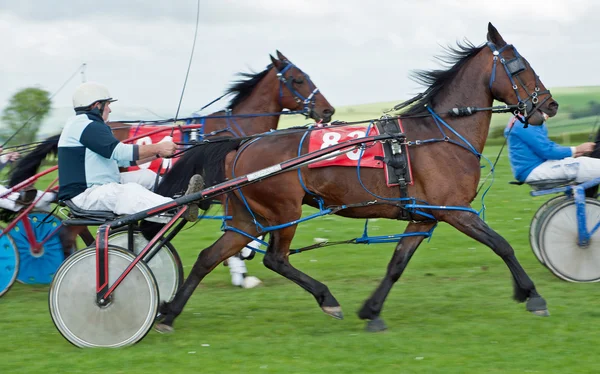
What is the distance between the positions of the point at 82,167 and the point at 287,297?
2235mm

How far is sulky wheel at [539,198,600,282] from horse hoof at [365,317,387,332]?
220 centimetres

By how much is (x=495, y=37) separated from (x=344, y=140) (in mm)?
1461

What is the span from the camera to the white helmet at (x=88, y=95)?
20.1 feet

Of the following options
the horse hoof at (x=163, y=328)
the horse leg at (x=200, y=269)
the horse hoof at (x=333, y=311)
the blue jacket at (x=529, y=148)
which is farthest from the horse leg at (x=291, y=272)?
the blue jacket at (x=529, y=148)

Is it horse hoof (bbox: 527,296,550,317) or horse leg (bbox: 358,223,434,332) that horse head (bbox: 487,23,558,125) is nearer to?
horse leg (bbox: 358,223,434,332)

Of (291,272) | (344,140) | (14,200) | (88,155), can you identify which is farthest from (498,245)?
(14,200)

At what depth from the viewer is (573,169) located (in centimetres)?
761

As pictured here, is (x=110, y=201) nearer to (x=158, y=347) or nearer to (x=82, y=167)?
(x=82, y=167)

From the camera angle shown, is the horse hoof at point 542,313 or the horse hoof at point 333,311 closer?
the horse hoof at point 542,313

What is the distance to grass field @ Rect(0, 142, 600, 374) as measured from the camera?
523 centimetres

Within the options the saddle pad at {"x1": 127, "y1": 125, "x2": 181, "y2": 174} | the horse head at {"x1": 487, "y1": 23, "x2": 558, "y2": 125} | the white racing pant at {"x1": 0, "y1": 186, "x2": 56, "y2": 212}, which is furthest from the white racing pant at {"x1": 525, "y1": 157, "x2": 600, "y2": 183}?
the white racing pant at {"x1": 0, "y1": 186, "x2": 56, "y2": 212}

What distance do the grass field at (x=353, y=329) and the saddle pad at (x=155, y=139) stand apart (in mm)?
1236

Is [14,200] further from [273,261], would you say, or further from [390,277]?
[390,277]

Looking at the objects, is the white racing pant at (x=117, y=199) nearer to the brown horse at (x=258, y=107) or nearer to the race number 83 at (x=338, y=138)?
the race number 83 at (x=338, y=138)
